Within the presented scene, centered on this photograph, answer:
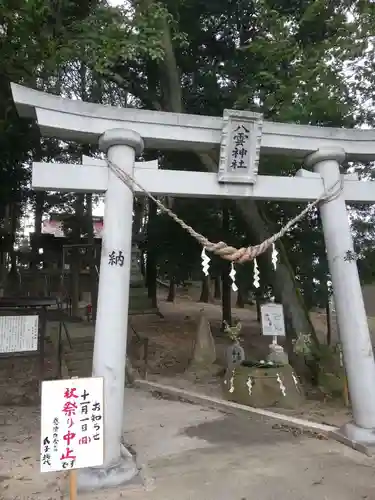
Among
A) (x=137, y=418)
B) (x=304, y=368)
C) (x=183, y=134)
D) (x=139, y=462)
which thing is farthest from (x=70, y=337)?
(x=183, y=134)

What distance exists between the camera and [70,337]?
12.2 metres

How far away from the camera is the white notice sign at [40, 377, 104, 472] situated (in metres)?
3.46

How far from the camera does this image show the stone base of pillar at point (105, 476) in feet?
14.6

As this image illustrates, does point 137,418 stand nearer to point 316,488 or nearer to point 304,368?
point 316,488

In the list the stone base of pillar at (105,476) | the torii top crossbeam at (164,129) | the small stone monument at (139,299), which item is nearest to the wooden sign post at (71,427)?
the stone base of pillar at (105,476)

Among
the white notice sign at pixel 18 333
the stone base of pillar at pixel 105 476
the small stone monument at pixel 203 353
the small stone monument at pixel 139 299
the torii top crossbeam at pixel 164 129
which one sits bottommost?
the stone base of pillar at pixel 105 476

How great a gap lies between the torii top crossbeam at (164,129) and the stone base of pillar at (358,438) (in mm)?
3932

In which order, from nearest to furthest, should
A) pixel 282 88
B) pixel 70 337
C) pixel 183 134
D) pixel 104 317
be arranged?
pixel 104 317 → pixel 183 134 → pixel 282 88 → pixel 70 337

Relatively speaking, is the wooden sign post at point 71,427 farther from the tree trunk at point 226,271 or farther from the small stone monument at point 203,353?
the tree trunk at point 226,271

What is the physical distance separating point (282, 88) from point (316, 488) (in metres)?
7.30

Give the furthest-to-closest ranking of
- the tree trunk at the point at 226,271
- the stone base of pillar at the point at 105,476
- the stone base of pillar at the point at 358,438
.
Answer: the tree trunk at the point at 226,271 → the stone base of pillar at the point at 358,438 → the stone base of pillar at the point at 105,476

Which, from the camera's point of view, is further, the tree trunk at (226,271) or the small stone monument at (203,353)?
the tree trunk at (226,271)

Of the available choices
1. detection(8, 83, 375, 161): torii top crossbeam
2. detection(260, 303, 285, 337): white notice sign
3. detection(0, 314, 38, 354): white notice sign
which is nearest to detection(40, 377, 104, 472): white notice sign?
detection(8, 83, 375, 161): torii top crossbeam

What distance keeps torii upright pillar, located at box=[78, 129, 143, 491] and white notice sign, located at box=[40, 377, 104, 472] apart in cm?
112
